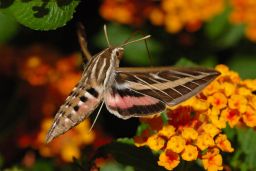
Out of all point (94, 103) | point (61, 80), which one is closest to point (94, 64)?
point (94, 103)

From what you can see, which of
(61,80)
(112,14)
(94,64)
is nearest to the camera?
(94,64)

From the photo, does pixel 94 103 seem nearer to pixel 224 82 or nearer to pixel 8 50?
pixel 224 82

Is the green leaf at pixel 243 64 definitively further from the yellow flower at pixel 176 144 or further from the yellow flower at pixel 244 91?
the yellow flower at pixel 176 144

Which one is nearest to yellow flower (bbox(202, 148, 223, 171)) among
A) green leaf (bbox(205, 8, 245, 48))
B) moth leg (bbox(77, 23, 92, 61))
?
moth leg (bbox(77, 23, 92, 61))

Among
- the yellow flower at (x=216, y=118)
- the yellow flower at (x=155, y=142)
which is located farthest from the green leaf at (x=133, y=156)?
the yellow flower at (x=216, y=118)

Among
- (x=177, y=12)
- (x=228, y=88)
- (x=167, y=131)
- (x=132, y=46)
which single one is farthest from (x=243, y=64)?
(x=167, y=131)

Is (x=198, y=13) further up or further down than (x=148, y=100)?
further down
